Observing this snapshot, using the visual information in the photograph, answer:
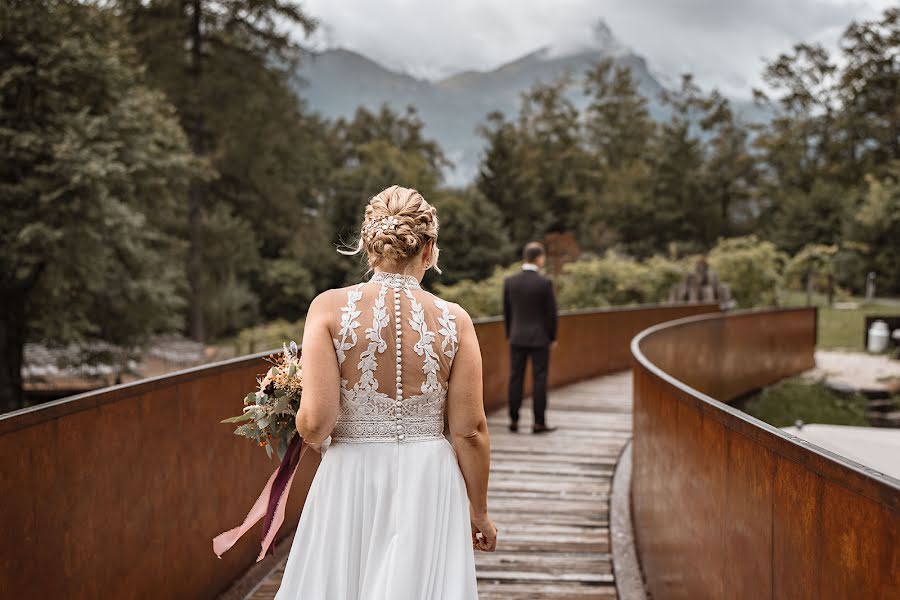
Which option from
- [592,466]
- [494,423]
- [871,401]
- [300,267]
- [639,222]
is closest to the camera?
[592,466]

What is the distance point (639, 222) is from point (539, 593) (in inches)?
2149

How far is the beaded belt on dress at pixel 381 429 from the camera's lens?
301 centimetres

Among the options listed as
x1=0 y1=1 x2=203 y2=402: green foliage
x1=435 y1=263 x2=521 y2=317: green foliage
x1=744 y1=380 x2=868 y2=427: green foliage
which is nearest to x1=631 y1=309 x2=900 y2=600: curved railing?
x1=744 y1=380 x2=868 y2=427: green foliage

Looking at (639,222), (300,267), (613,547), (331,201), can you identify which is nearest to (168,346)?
(300,267)

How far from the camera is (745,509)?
3188 millimetres

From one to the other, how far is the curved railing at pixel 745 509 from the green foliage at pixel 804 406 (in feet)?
31.7

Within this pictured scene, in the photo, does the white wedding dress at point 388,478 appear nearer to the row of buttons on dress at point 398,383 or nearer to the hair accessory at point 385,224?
the row of buttons on dress at point 398,383

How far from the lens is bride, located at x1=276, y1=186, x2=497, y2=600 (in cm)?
296

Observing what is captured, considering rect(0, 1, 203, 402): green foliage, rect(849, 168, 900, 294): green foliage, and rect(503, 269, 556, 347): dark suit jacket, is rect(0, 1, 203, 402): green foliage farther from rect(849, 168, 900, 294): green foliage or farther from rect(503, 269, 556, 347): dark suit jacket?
rect(849, 168, 900, 294): green foliage

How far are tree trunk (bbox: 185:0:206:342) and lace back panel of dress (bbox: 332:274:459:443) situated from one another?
32.1m

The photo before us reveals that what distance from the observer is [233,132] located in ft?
116

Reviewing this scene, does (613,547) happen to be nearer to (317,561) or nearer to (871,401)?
(317,561)

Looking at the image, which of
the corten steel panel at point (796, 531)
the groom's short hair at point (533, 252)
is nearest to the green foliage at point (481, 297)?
the groom's short hair at point (533, 252)

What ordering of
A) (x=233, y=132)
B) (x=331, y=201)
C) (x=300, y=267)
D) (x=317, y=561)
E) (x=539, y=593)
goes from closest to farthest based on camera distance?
(x=317, y=561) → (x=539, y=593) → (x=233, y=132) → (x=300, y=267) → (x=331, y=201)
